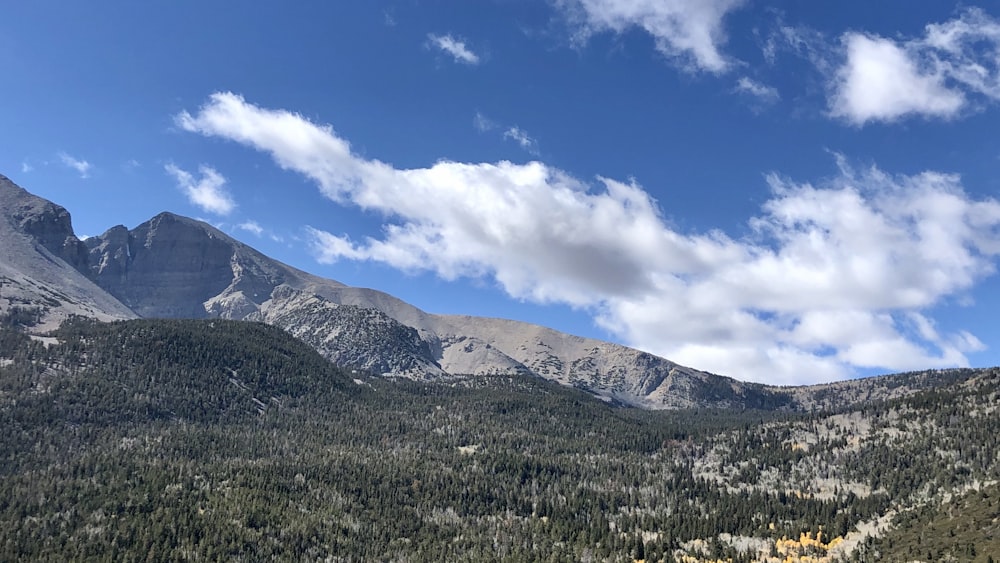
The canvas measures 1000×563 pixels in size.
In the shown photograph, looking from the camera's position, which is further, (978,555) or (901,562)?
(901,562)

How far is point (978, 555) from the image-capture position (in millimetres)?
185375

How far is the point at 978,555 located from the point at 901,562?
61.0ft

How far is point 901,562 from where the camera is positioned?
648 feet
